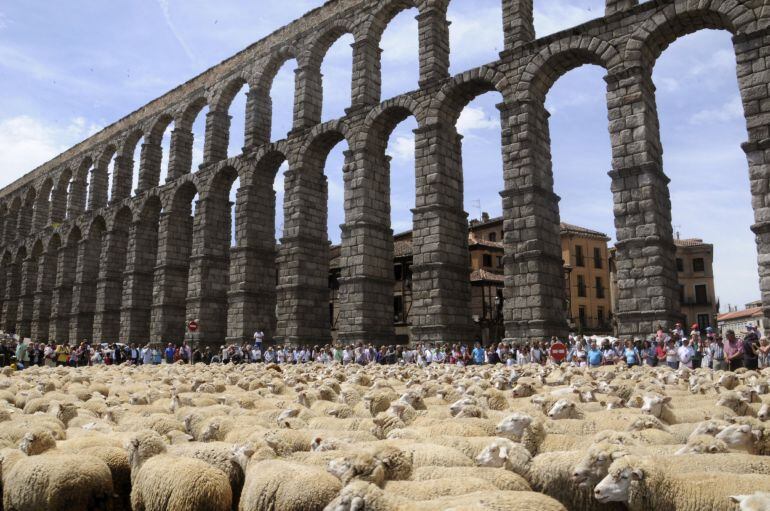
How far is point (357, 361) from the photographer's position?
23.1 metres

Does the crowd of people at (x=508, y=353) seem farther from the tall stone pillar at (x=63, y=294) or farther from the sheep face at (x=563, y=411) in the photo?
the tall stone pillar at (x=63, y=294)

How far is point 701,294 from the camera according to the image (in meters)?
56.2

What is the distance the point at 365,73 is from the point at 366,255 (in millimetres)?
8363

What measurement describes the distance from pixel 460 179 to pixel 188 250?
1991cm

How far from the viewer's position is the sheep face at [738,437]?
17.6ft

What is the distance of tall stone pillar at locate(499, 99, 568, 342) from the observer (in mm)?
20172

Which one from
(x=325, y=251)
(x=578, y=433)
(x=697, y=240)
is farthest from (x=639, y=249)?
(x=697, y=240)

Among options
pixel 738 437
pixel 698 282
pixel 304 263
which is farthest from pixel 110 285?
pixel 698 282

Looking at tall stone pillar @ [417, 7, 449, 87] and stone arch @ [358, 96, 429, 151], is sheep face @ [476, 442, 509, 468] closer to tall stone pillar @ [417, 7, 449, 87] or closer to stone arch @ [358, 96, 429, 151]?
tall stone pillar @ [417, 7, 449, 87]

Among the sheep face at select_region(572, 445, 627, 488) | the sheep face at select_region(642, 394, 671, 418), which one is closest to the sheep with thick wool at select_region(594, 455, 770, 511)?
the sheep face at select_region(572, 445, 627, 488)

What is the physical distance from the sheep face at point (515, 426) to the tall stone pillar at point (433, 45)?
2020cm

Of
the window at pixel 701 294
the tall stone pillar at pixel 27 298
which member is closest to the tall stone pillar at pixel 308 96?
the tall stone pillar at pixel 27 298

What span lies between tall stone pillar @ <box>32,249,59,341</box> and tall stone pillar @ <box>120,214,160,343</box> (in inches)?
542

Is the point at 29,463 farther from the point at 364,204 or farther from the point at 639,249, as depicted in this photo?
the point at 364,204
